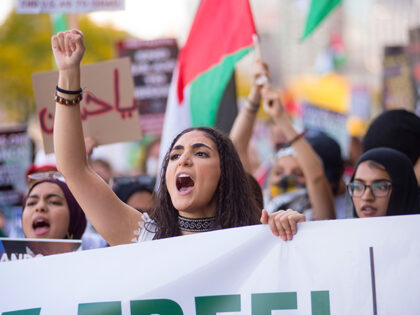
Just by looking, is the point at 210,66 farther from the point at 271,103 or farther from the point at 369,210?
the point at 369,210

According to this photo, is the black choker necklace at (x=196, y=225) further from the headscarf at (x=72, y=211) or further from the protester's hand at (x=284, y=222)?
the headscarf at (x=72, y=211)

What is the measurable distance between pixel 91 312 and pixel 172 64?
20.6ft

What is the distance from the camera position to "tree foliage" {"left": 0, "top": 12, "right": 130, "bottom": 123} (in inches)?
1134

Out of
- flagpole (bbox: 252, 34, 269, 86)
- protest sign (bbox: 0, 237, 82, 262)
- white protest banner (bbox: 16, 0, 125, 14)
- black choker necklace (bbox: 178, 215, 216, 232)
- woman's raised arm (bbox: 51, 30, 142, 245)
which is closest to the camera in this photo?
woman's raised arm (bbox: 51, 30, 142, 245)

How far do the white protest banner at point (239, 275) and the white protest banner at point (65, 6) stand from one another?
2945 mm

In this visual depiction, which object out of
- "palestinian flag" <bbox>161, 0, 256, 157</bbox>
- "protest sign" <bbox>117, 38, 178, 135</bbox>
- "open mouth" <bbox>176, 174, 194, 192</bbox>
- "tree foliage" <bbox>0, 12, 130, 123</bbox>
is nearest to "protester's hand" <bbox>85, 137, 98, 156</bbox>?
"palestinian flag" <bbox>161, 0, 256, 157</bbox>

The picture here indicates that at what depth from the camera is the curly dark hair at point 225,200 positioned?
3.29 metres

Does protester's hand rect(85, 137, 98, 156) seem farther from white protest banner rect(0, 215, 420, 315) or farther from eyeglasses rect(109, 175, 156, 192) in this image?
white protest banner rect(0, 215, 420, 315)

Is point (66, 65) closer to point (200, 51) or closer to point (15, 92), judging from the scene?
point (200, 51)

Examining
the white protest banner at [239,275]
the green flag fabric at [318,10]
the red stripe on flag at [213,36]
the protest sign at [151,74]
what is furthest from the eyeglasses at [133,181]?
the protest sign at [151,74]

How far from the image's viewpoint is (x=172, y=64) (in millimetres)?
9094

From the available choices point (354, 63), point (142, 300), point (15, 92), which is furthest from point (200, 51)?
point (354, 63)

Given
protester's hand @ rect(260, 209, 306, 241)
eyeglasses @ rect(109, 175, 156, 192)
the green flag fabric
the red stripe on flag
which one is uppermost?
the green flag fabric

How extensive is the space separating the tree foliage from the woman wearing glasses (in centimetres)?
2603
